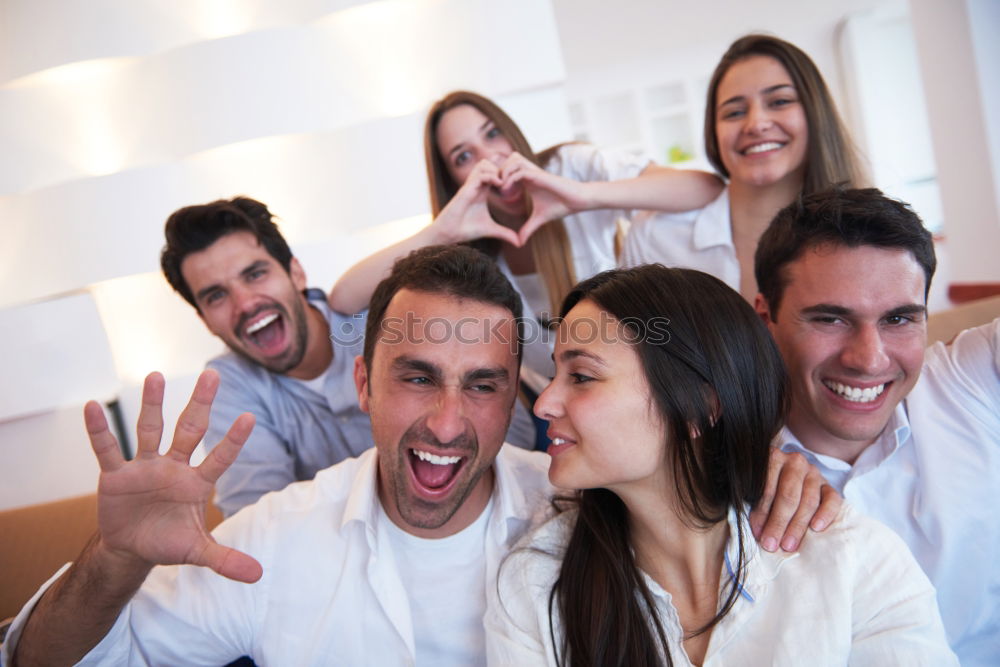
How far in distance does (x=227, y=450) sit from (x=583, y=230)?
1623 mm

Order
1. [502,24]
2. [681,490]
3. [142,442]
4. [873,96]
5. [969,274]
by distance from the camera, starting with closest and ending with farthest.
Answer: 1. [142,442]
2. [681,490]
3. [502,24]
4. [969,274]
5. [873,96]

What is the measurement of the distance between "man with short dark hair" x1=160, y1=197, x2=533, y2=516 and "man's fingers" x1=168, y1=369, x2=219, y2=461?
0.85 metres

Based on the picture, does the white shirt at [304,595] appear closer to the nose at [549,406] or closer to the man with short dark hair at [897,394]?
the nose at [549,406]

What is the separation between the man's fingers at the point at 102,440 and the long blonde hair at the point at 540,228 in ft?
4.61

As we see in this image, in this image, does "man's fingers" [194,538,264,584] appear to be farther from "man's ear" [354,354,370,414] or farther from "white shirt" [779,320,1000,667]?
"white shirt" [779,320,1000,667]

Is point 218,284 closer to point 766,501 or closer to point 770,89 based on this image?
point 766,501

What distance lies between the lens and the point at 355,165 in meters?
3.69

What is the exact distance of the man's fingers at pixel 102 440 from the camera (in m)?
1.08

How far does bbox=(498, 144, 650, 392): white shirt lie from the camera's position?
2336 mm

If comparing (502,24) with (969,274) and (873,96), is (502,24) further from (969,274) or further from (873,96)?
(873,96)

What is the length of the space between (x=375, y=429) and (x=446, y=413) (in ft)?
0.66

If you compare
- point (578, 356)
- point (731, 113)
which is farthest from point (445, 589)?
point (731, 113)

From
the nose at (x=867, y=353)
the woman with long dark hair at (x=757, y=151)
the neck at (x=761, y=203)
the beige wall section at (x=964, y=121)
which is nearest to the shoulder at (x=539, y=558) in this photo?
the nose at (x=867, y=353)

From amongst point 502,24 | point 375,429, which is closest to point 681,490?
point 375,429
